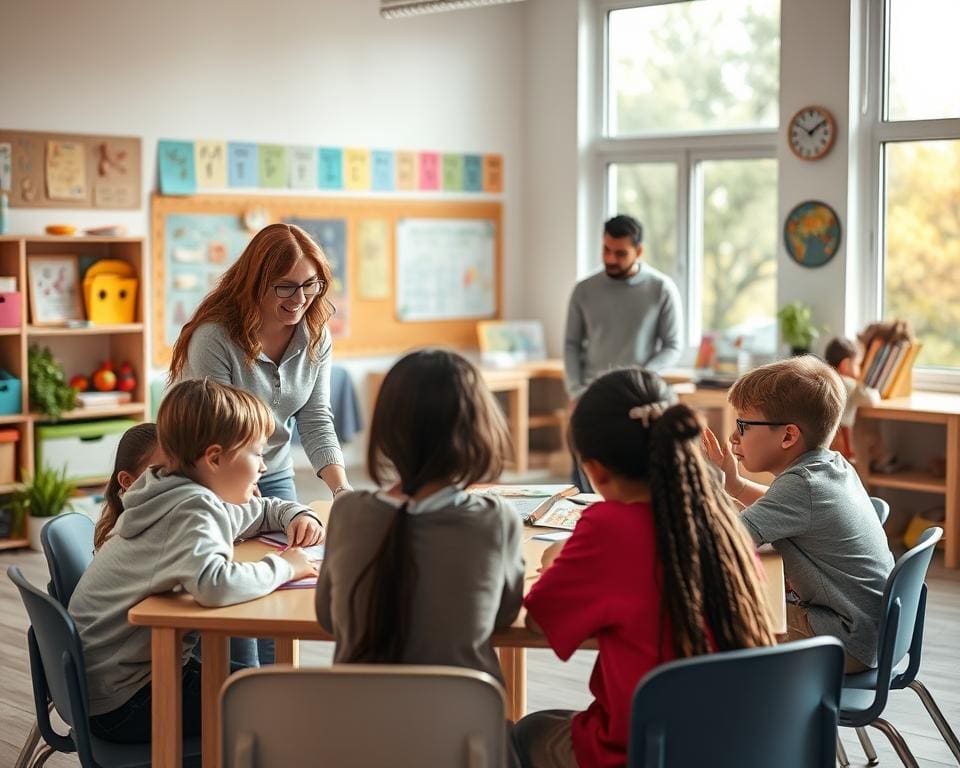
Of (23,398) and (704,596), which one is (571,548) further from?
(23,398)

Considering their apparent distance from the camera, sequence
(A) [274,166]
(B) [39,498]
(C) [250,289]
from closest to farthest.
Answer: (C) [250,289] → (B) [39,498] → (A) [274,166]

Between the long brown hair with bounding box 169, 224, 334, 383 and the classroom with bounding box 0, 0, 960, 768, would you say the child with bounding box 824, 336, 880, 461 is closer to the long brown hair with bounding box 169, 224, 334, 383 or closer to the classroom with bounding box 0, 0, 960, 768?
the classroom with bounding box 0, 0, 960, 768

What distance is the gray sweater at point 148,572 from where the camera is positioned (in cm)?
221

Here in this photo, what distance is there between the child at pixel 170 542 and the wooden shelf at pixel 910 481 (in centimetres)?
379

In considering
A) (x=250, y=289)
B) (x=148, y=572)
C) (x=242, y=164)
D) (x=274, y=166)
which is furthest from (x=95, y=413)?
(x=148, y=572)

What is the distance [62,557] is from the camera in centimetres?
263

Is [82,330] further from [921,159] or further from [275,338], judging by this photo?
[921,159]

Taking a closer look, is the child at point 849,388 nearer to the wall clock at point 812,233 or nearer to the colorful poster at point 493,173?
the wall clock at point 812,233

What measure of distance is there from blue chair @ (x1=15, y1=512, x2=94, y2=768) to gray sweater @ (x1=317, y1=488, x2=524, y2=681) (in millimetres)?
915

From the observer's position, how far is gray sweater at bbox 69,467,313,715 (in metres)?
2.21

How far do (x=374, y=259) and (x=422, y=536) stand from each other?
17.7 ft

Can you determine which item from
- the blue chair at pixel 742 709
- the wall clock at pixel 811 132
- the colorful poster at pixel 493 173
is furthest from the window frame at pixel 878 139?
the blue chair at pixel 742 709

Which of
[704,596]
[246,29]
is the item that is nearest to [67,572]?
[704,596]

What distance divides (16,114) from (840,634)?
4.55 metres
